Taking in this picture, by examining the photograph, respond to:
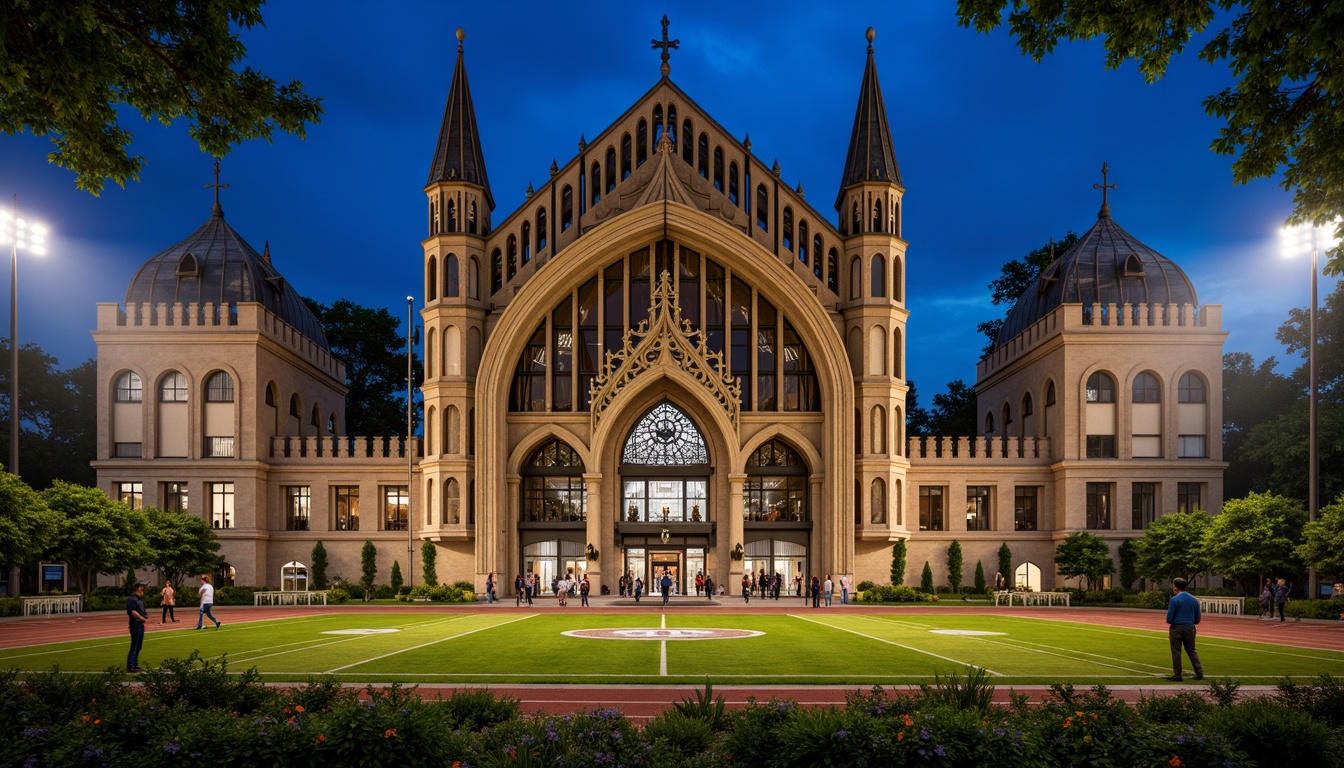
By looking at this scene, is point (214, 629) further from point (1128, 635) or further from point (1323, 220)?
point (1323, 220)

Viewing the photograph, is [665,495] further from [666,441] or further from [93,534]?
[93,534]

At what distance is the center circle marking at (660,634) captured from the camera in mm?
29594

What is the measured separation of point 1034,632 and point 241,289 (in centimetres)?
5251

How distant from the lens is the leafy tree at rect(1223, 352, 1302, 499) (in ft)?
228

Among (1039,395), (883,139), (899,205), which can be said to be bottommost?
(1039,395)

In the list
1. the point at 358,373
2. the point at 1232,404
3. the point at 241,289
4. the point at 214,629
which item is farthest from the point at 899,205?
the point at 358,373

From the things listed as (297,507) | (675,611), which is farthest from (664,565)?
(297,507)

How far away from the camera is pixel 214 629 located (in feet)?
110

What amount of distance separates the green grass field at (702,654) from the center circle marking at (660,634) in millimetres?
784

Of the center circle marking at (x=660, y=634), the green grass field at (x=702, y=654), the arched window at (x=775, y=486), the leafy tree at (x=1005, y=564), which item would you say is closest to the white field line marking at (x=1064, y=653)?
the green grass field at (x=702, y=654)

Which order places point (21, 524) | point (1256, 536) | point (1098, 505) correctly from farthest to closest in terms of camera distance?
point (1098, 505), point (1256, 536), point (21, 524)

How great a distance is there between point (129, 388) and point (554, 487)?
26898 mm

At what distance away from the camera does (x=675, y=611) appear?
154 ft

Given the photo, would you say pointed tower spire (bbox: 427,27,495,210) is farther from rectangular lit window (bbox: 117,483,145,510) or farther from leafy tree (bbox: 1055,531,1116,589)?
leafy tree (bbox: 1055,531,1116,589)
